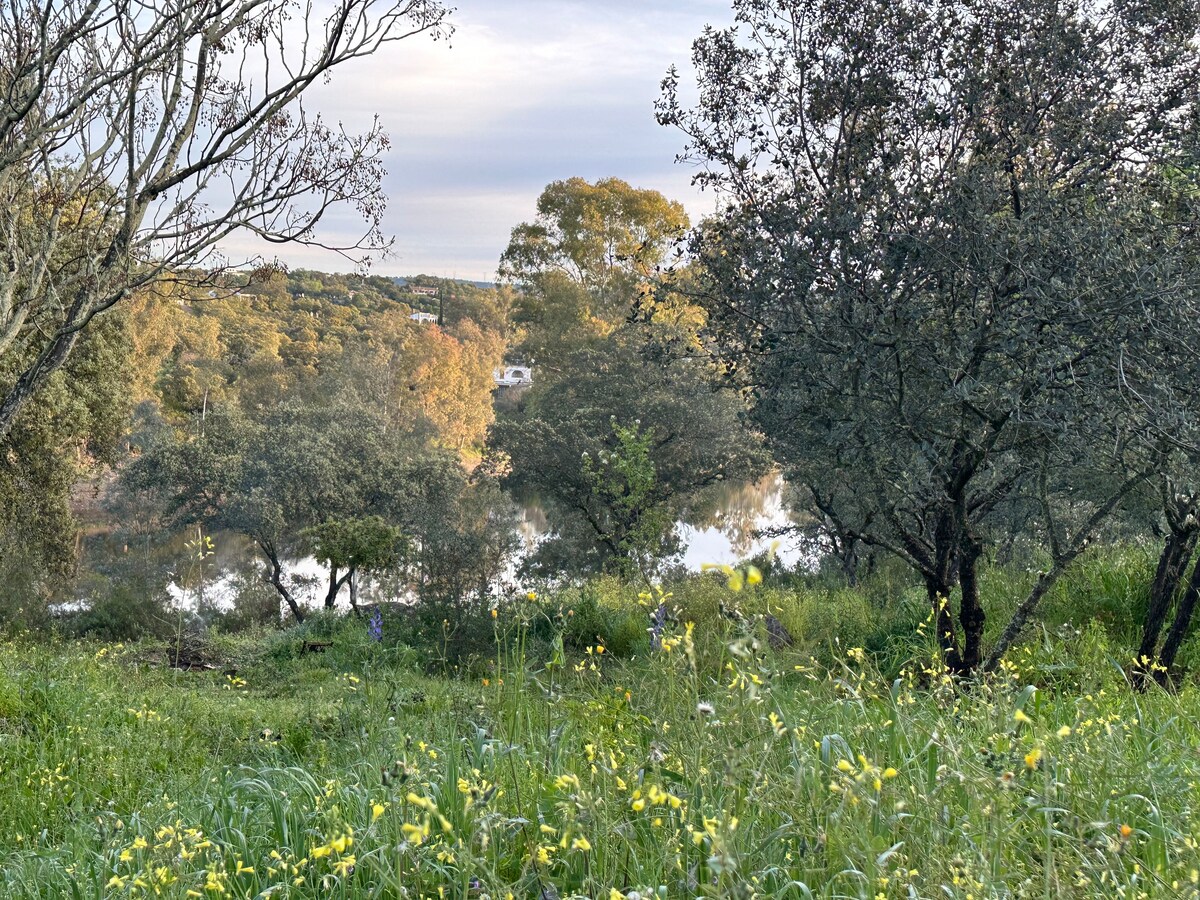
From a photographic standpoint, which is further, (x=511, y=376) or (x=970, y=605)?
(x=511, y=376)

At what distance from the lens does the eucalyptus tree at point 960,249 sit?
164 inches

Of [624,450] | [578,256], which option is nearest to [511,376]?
[578,256]

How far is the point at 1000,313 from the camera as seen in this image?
14.5ft

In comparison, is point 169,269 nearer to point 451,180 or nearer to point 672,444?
point 672,444

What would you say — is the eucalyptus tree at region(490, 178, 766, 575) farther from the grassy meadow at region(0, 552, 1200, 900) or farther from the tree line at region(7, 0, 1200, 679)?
the grassy meadow at region(0, 552, 1200, 900)

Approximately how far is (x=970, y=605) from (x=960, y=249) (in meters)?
1.99

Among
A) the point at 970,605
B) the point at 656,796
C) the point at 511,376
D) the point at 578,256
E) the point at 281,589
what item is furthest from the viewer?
the point at 511,376

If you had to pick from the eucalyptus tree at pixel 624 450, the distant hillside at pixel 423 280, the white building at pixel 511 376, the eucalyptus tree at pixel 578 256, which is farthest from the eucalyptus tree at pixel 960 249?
the distant hillside at pixel 423 280

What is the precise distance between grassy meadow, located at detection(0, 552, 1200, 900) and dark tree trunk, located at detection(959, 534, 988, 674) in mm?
330

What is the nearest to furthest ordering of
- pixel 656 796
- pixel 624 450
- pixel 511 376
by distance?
pixel 656 796
pixel 624 450
pixel 511 376

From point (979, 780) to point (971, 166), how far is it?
399cm

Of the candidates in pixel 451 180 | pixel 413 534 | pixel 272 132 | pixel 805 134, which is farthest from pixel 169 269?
pixel 451 180

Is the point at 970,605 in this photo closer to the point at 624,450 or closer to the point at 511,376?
the point at 624,450

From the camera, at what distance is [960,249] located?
459 centimetres
